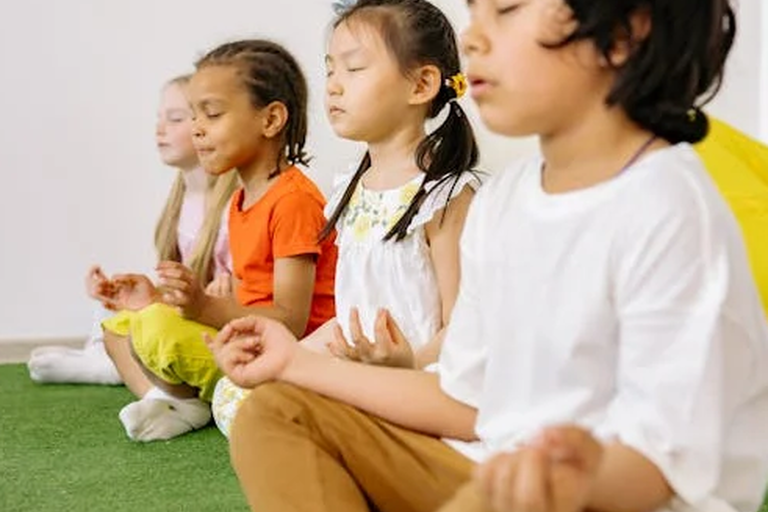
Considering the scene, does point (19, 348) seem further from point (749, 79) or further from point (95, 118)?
point (749, 79)

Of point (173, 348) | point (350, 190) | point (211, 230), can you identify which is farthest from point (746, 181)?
point (211, 230)

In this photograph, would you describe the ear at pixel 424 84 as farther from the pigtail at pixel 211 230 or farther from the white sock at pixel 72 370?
the white sock at pixel 72 370

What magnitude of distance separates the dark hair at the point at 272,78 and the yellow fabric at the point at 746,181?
631 mm

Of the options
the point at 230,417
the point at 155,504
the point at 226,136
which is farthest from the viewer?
the point at 226,136

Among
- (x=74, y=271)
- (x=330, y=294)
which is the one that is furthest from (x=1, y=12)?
(x=330, y=294)

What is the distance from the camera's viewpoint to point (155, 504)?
1.51 metres

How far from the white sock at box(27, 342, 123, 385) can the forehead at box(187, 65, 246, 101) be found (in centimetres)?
60

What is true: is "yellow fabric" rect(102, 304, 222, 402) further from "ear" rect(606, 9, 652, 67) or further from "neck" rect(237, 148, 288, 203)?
"ear" rect(606, 9, 652, 67)

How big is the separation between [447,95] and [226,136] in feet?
1.48

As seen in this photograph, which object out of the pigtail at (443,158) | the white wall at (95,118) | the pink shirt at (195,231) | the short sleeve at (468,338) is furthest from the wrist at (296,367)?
the white wall at (95,118)

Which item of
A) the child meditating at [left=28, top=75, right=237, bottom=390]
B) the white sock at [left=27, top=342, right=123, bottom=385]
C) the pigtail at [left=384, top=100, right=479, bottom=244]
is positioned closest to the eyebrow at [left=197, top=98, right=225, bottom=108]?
the child meditating at [left=28, top=75, right=237, bottom=390]

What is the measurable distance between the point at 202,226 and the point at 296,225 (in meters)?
0.39

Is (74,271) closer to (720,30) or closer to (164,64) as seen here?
(164,64)

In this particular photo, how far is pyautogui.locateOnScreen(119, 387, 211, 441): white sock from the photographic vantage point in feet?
6.02
